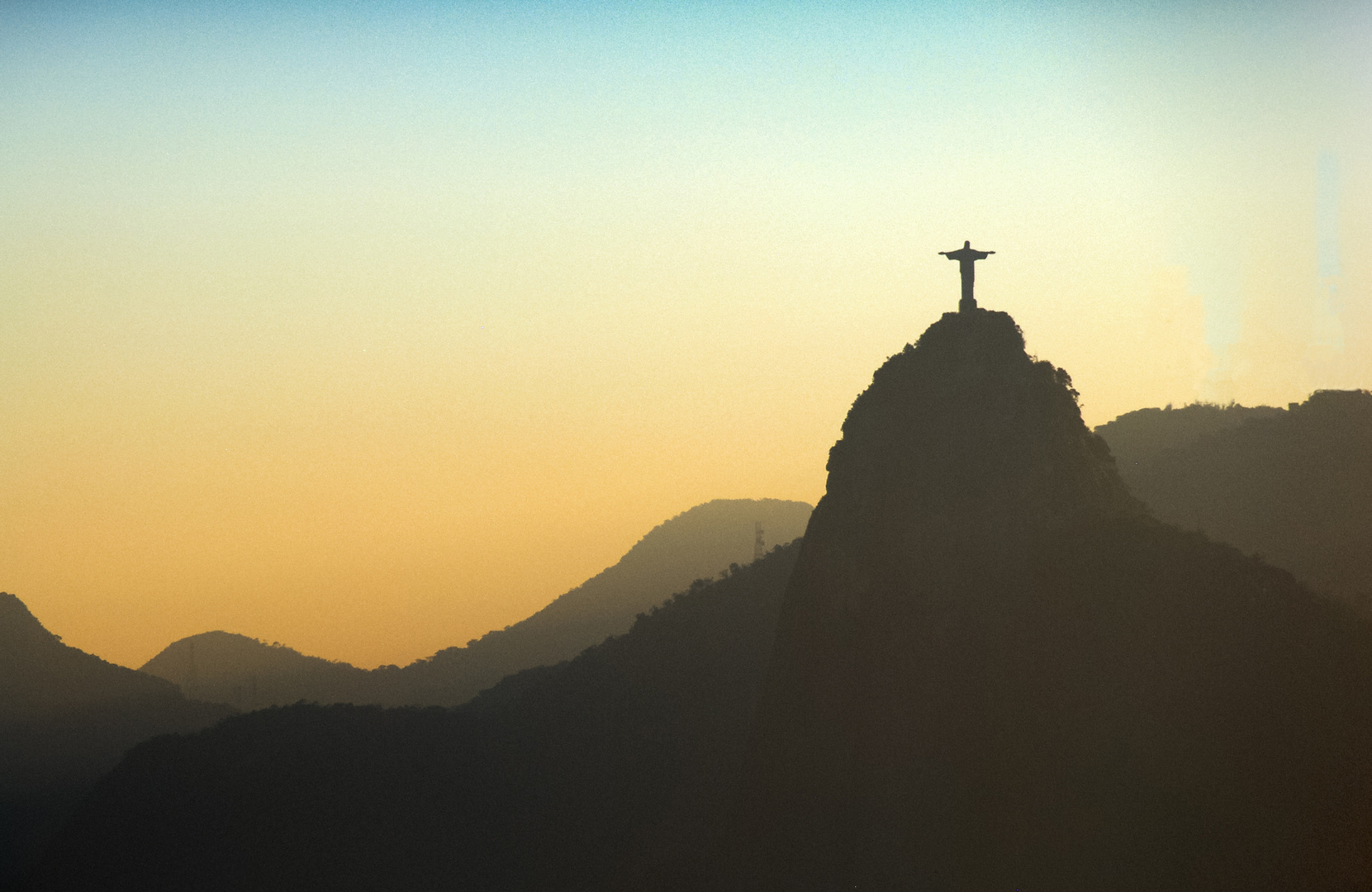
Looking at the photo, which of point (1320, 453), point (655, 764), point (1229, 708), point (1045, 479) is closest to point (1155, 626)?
point (1229, 708)

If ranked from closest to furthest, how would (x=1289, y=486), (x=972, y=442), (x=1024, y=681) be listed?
(x=1024, y=681) < (x=972, y=442) < (x=1289, y=486)

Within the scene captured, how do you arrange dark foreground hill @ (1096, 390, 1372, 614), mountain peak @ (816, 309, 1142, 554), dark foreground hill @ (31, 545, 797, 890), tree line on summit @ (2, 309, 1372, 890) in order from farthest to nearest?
dark foreground hill @ (31, 545, 797, 890)
dark foreground hill @ (1096, 390, 1372, 614)
mountain peak @ (816, 309, 1142, 554)
tree line on summit @ (2, 309, 1372, 890)

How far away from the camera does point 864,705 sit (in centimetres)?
4691

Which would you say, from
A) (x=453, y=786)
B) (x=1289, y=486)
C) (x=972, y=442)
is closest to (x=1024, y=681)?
(x=972, y=442)

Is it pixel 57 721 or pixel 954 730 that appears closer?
pixel 954 730

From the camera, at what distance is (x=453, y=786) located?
260ft

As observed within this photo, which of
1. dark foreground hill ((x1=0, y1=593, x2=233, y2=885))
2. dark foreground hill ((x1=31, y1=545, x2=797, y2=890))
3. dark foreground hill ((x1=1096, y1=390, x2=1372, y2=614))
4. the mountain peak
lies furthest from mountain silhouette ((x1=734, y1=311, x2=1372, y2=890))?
dark foreground hill ((x1=0, y1=593, x2=233, y2=885))

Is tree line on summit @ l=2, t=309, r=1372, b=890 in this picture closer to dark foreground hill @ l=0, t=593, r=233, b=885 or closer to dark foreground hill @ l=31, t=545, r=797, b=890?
dark foreground hill @ l=31, t=545, r=797, b=890

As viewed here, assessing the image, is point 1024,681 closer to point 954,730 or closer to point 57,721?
point 954,730

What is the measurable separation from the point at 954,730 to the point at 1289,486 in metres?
43.2

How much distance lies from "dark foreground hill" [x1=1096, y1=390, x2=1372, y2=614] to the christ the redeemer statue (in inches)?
1035

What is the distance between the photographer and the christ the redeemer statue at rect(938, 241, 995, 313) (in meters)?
48.2

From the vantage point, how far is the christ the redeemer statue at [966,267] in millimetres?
48250

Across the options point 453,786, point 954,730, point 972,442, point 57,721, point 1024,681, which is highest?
point 972,442
